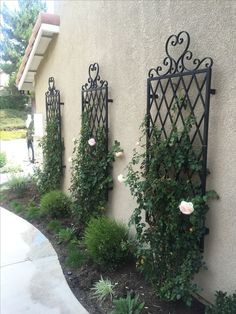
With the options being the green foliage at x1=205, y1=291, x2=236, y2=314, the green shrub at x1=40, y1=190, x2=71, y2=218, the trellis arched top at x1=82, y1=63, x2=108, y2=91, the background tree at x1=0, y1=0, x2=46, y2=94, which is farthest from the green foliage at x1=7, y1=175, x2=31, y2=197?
the background tree at x1=0, y1=0, x2=46, y2=94

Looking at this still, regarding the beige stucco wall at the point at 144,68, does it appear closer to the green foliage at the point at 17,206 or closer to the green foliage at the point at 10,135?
the green foliage at the point at 17,206

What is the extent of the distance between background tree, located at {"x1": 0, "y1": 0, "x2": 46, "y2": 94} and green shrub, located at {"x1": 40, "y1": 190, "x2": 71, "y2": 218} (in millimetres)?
23224

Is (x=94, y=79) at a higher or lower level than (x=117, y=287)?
higher

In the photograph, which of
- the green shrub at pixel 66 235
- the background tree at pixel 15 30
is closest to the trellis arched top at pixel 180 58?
the green shrub at pixel 66 235

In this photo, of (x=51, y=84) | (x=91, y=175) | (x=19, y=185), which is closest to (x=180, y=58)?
(x=91, y=175)

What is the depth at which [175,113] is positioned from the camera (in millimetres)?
3145

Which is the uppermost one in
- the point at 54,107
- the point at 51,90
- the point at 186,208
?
the point at 51,90

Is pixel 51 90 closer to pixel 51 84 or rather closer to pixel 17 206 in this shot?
pixel 51 84

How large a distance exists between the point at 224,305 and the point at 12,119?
28040mm

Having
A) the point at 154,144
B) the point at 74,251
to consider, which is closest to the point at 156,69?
the point at 154,144

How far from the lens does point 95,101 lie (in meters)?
4.78

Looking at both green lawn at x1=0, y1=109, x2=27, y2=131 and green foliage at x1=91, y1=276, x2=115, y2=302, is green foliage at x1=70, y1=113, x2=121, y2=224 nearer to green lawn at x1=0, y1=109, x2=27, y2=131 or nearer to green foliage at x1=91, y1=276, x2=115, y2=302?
green foliage at x1=91, y1=276, x2=115, y2=302

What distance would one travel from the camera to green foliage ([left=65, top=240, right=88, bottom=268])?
12.9ft

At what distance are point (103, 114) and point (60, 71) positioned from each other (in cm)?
233
